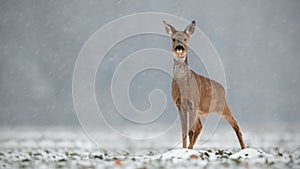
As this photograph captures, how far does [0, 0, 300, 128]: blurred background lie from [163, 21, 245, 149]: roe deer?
71.7ft

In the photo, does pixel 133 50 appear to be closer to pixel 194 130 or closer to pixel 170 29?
pixel 170 29

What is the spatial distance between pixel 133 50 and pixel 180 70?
138ft

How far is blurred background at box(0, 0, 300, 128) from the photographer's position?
39562 mm

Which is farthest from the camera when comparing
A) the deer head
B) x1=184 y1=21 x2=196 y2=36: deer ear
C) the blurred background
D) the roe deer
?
the blurred background

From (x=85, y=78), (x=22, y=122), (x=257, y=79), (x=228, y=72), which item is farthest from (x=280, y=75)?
(x=85, y=78)

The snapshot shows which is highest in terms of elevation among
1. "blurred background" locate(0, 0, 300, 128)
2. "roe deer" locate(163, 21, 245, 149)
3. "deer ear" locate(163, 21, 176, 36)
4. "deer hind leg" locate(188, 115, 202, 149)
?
"blurred background" locate(0, 0, 300, 128)

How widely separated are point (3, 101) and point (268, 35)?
123ft

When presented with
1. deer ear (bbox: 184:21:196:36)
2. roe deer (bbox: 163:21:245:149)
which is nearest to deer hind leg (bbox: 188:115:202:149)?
roe deer (bbox: 163:21:245:149)

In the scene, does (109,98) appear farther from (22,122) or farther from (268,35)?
(268,35)

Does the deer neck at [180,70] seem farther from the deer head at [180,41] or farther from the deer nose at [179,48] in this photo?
the deer nose at [179,48]

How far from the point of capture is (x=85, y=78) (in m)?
19.3

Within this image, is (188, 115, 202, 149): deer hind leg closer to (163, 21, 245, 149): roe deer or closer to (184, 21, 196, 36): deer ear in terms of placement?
(163, 21, 245, 149): roe deer

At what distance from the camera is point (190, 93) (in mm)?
9812

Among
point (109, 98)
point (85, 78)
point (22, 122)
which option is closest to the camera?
point (85, 78)
